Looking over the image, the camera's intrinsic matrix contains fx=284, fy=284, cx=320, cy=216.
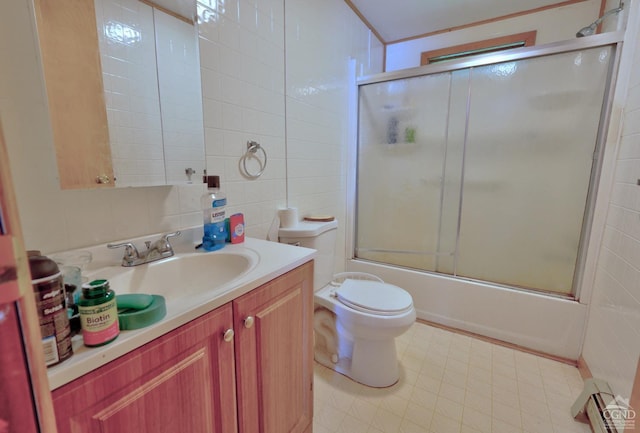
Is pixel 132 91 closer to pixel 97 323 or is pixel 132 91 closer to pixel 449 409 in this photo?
pixel 97 323

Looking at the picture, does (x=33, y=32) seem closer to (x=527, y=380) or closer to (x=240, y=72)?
(x=240, y=72)

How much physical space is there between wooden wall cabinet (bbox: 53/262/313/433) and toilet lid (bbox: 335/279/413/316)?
0.42 m

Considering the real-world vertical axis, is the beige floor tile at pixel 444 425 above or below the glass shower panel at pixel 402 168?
below

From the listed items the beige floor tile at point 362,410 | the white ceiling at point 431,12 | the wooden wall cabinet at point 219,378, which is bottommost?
the beige floor tile at point 362,410

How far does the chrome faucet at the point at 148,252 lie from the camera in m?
0.86

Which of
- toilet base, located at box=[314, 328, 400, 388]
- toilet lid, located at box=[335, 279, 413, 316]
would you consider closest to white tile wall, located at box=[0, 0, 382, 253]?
toilet lid, located at box=[335, 279, 413, 316]

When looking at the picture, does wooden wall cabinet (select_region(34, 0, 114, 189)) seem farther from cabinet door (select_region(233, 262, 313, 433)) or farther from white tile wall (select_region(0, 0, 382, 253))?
cabinet door (select_region(233, 262, 313, 433))

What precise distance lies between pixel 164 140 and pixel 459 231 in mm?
1885

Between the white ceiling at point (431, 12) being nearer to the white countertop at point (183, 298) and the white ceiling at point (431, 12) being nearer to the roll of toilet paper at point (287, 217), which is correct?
the roll of toilet paper at point (287, 217)

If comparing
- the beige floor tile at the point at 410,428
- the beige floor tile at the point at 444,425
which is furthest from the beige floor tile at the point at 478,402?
the beige floor tile at the point at 410,428

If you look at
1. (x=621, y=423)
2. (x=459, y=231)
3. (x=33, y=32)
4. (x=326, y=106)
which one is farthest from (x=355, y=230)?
(x=33, y=32)

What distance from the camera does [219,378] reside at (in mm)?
689

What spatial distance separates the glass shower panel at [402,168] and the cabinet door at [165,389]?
1.76 m

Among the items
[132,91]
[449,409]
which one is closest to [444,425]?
[449,409]
